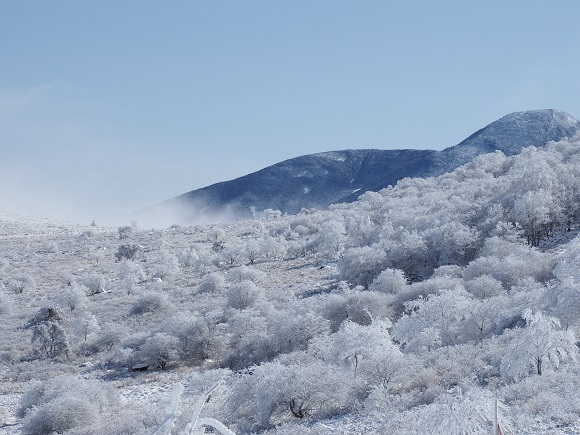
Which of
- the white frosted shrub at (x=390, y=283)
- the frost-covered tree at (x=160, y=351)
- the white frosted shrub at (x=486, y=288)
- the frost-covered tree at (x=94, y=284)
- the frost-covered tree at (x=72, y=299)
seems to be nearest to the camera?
the frost-covered tree at (x=160, y=351)

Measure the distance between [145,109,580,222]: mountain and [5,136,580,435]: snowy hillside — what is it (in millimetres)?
93137

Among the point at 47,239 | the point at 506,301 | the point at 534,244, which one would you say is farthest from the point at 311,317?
the point at 47,239

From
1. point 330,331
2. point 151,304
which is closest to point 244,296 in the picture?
point 151,304

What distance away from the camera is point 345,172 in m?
180

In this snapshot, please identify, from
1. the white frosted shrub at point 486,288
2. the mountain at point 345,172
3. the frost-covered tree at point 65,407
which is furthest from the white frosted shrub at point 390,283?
the mountain at point 345,172

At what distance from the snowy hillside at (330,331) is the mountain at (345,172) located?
306 feet

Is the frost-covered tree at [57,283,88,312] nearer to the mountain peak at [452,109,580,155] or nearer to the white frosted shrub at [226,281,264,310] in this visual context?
the white frosted shrub at [226,281,264,310]

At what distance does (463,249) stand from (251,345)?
18.4 metres

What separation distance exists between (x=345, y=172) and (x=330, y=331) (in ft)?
502

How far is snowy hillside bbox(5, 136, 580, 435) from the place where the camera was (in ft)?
52.5

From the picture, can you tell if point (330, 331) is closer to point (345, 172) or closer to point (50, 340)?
point (50, 340)

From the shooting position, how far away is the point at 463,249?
4028cm

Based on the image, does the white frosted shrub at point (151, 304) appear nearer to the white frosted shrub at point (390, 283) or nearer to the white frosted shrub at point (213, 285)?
the white frosted shrub at point (213, 285)

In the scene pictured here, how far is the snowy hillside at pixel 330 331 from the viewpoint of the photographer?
1602cm
